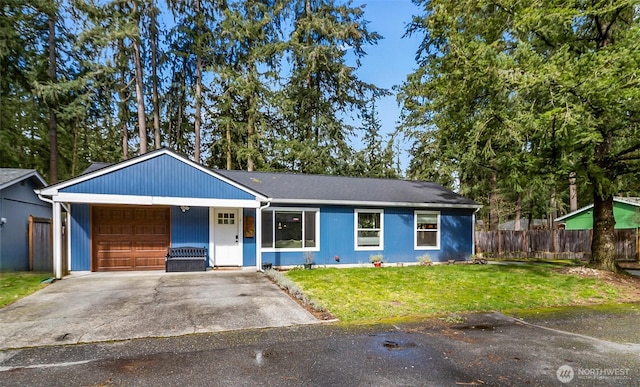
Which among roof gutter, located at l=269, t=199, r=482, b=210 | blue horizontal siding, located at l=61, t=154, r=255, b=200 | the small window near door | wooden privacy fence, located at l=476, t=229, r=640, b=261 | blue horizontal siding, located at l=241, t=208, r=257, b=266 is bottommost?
wooden privacy fence, located at l=476, t=229, r=640, b=261

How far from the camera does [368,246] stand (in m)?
13.3

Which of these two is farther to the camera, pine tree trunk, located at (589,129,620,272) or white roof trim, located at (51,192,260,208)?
pine tree trunk, located at (589,129,620,272)

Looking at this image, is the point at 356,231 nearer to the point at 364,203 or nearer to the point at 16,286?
the point at 364,203

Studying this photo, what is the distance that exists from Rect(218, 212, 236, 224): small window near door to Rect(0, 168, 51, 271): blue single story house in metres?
6.55

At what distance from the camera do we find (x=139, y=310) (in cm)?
663

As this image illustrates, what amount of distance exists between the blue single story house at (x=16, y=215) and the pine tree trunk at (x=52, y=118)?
4.57m

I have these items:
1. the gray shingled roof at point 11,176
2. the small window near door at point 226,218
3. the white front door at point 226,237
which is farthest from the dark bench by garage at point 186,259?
the gray shingled roof at point 11,176

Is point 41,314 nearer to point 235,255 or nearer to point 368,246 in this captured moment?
point 235,255

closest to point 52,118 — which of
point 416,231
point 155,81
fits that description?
point 155,81

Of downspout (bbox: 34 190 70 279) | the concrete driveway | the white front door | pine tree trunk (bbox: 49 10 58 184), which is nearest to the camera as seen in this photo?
the concrete driveway

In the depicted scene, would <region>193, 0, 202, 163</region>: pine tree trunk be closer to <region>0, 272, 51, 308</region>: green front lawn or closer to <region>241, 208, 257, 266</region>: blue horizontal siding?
<region>241, 208, 257, 266</region>: blue horizontal siding

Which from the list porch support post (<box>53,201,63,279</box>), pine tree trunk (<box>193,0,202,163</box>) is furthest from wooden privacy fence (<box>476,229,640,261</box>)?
pine tree trunk (<box>193,0,202,163</box>)

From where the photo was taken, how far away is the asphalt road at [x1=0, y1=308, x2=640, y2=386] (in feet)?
12.8

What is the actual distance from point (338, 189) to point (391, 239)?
9.10ft
